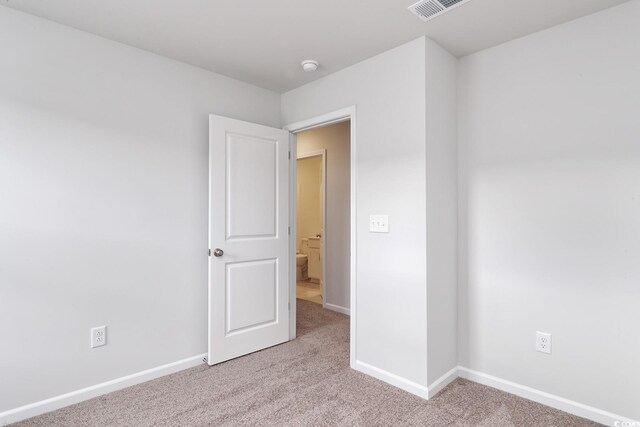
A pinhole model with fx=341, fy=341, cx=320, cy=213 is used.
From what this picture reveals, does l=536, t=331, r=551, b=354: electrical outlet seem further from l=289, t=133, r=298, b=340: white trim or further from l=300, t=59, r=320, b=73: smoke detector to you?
l=300, t=59, r=320, b=73: smoke detector

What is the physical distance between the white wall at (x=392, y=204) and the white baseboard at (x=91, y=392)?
1.38m

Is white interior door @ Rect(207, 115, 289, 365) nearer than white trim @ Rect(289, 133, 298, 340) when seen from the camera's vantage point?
Yes

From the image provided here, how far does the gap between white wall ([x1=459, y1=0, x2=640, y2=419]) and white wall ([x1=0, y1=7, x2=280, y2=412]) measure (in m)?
2.13

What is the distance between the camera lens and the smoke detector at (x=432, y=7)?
74.2 inches

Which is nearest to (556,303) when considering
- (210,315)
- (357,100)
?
(357,100)

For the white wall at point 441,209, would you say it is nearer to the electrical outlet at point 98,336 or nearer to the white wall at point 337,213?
the white wall at point 337,213

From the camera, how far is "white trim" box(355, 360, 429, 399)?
223cm

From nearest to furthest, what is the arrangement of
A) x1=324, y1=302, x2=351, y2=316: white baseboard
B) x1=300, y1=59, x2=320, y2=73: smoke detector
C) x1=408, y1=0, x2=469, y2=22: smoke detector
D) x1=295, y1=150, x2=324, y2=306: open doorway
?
x1=408, y1=0, x2=469, y2=22: smoke detector, x1=300, y1=59, x2=320, y2=73: smoke detector, x1=324, y1=302, x2=351, y2=316: white baseboard, x1=295, y1=150, x2=324, y2=306: open doorway

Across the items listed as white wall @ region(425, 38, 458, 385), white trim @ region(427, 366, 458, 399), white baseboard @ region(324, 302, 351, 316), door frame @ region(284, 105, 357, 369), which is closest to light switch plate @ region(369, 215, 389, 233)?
door frame @ region(284, 105, 357, 369)

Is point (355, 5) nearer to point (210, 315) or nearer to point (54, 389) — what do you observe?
point (210, 315)

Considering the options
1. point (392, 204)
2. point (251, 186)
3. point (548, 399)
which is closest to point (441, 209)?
point (392, 204)

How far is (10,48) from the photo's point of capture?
6.47 ft

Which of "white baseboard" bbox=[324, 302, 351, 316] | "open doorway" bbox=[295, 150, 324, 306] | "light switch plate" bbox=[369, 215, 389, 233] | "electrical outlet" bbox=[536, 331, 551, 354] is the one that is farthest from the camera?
"open doorway" bbox=[295, 150, 324, 306]

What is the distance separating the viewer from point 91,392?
221cm
